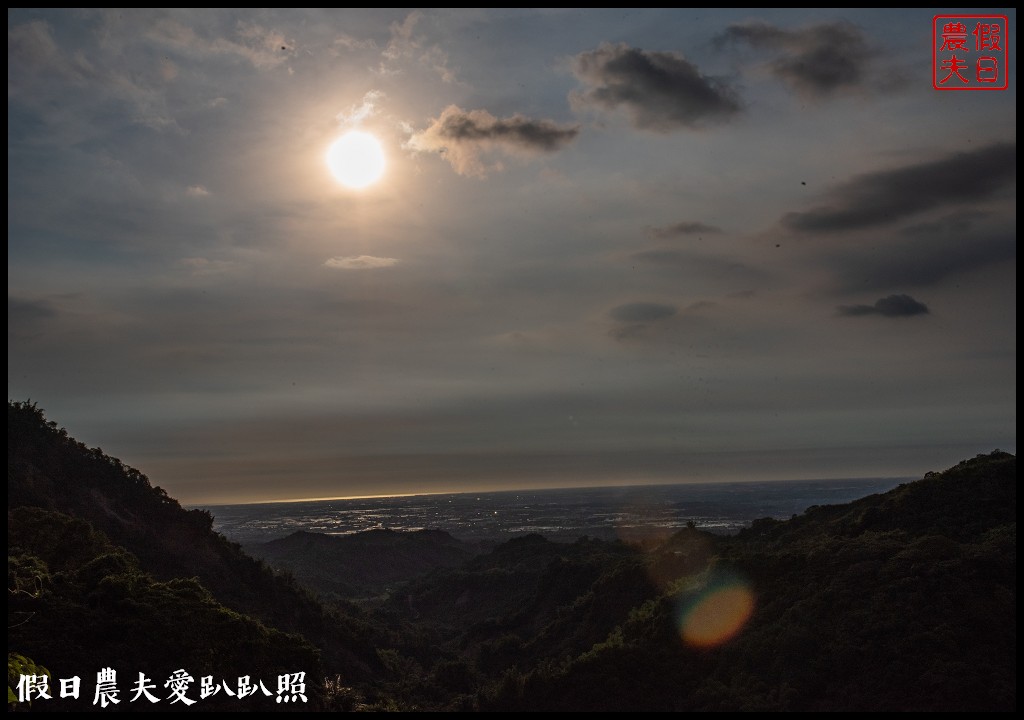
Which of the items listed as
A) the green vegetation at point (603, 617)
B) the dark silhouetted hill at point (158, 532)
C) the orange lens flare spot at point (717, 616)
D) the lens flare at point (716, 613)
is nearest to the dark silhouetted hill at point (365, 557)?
the dark silhouetted hill at point (158, 532)

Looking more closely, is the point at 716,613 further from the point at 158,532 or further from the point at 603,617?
the point at 158,532

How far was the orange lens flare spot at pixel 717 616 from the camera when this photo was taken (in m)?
23.3

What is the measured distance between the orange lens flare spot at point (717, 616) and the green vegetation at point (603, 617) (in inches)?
2.7

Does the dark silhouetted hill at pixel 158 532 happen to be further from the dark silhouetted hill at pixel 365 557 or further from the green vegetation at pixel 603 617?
the dark silhouetted hill at pixel 365 557

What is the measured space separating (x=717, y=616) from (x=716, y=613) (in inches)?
7.6

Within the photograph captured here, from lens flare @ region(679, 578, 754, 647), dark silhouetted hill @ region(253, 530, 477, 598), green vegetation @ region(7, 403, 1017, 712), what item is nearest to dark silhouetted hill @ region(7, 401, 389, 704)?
green vegetation @ region(7, 403, 1017, 712)

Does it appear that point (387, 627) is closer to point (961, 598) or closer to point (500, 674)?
point (500, 674)

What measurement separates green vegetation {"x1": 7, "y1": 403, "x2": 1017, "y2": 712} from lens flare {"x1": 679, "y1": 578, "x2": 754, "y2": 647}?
68mm

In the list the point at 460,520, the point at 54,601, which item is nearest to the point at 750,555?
the point at 54,601

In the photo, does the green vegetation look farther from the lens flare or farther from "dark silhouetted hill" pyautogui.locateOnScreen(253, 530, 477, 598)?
"dark silhouetted hill" pyautogui.locateOnScreen(253, 530, 477, 598)

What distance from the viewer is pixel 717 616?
24.3 metres

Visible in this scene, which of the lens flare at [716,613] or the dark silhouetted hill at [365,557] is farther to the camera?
the dark silhouetted hill at [365,557]

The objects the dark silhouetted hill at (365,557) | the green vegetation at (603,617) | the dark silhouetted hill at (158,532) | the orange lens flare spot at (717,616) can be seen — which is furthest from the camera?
the dark silhouetted hill at (365,557)

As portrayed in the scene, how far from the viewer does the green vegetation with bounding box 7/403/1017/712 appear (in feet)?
61.0
